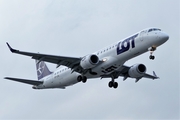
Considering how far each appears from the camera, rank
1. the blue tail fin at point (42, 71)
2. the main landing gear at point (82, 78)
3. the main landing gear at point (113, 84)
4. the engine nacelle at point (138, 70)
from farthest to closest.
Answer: the blue tail fin at point (42, 71)
the main landing gear at point (113, 84)
the engine nacelle at point (138, 70)
the main landing gear at point (82, 78)

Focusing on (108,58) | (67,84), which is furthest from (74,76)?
(108,58)

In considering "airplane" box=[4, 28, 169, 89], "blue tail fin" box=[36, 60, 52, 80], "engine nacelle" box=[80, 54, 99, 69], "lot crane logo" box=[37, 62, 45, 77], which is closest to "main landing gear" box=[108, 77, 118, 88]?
"airplane" box=[4, 28, 169, 89]

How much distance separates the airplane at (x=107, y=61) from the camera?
56312mm

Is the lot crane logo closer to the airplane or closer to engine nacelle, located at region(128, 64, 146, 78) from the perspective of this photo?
the airplane

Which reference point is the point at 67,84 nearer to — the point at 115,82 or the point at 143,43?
the point at 115,82

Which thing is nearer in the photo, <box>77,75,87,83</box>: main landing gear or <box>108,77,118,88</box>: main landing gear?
<box>77,75,87,83</box>: main landing gear

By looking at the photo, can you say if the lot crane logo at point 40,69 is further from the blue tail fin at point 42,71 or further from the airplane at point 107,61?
the airplane at point 107,61

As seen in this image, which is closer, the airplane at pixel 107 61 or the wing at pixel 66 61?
the airplane at pixel 107 61

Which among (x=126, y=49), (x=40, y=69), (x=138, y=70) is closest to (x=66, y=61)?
(x=126, y=49)

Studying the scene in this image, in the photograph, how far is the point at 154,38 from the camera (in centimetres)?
5588

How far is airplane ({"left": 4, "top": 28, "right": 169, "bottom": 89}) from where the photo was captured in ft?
185

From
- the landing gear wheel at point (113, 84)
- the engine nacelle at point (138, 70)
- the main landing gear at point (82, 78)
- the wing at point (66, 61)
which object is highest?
the engine nacelle at point (138, 70)

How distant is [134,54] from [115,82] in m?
8.67

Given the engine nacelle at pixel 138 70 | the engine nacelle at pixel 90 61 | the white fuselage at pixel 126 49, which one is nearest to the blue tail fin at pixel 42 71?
the white fuselage at pixel 126 49
